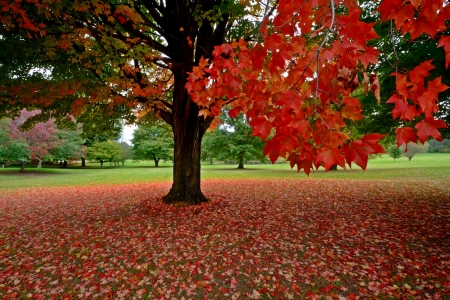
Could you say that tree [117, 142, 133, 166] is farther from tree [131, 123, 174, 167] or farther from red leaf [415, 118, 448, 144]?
red leaf [415, 118, 448, 144]

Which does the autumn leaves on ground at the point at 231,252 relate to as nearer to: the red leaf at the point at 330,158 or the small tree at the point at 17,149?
the red leaf at the point at 330,158

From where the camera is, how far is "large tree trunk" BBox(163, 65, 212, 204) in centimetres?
845

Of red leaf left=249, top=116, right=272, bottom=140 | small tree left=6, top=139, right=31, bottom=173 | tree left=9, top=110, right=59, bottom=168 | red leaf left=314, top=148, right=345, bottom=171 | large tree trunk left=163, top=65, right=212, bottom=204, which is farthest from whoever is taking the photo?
tree left=9, top=110, right=59, bottom=168

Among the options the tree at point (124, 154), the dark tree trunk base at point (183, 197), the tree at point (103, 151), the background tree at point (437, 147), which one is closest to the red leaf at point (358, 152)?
the dark tree trunk base at point (183, 197)

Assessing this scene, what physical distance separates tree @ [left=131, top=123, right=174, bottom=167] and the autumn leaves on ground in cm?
3644

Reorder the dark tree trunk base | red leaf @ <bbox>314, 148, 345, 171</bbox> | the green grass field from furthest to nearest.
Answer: the green grass field
the dark tree trunk base
red leaf @ <bbox>314, 148, 345, 171</bbox>

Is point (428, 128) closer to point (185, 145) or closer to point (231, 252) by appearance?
point (231, 252)

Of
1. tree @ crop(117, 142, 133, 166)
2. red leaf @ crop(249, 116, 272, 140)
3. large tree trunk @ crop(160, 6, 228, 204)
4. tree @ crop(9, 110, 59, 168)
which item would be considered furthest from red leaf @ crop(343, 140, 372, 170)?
tree @ crop(117, 142, 133, 166)

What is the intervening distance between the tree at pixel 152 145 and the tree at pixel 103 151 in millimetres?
3686

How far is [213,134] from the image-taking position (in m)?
34.6

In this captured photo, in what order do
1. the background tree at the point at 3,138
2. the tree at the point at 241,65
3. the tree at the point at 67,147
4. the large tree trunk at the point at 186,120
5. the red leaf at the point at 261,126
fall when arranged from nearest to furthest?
1. the tree at the point at 241,65
2. the red leaf at the point at 261,126
3. the large tree trunk at the point at 186,120
4. the background tree at the point at 3,138
5. the tree at the point at 67,147

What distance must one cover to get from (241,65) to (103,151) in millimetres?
44738

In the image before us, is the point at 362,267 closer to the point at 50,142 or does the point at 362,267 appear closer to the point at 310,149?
the point at 310,149

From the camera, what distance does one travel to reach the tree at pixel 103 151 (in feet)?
139
